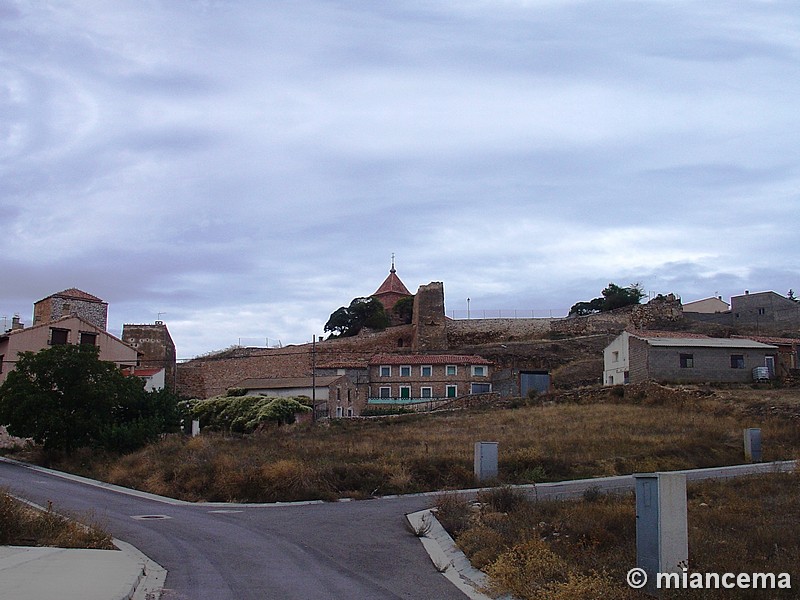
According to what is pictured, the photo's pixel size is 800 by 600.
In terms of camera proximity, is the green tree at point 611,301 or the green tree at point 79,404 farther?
the green tree at point 611,301

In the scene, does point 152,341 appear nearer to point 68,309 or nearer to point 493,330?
point 68,309

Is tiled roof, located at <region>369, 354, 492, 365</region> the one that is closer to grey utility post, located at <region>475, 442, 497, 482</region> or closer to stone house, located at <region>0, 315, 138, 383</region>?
stone house, located at <region>0, 315, 138, 383</region>

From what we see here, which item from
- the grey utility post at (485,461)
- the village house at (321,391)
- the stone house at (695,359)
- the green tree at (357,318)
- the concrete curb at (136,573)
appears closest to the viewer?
the concrete curb at (136,573)

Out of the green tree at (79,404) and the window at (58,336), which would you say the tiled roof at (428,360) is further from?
the green tree at (79,404)

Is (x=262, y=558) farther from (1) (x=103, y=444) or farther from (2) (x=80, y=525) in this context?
(1) (x=103, y=444)

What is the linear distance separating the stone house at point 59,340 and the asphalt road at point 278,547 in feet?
94.4

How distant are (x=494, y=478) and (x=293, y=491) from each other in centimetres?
550

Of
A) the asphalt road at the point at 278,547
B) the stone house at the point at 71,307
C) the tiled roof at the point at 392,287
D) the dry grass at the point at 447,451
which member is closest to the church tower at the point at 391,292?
the tiled roof at the point at 392,287

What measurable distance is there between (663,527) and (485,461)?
42.8 ft

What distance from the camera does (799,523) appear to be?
12.8 m

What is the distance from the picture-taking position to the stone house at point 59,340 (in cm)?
4819

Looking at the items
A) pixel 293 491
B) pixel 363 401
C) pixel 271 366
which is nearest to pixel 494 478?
pixel 293 491

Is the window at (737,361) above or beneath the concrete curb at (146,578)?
above

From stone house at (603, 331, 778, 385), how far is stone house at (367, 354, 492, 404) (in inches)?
486
